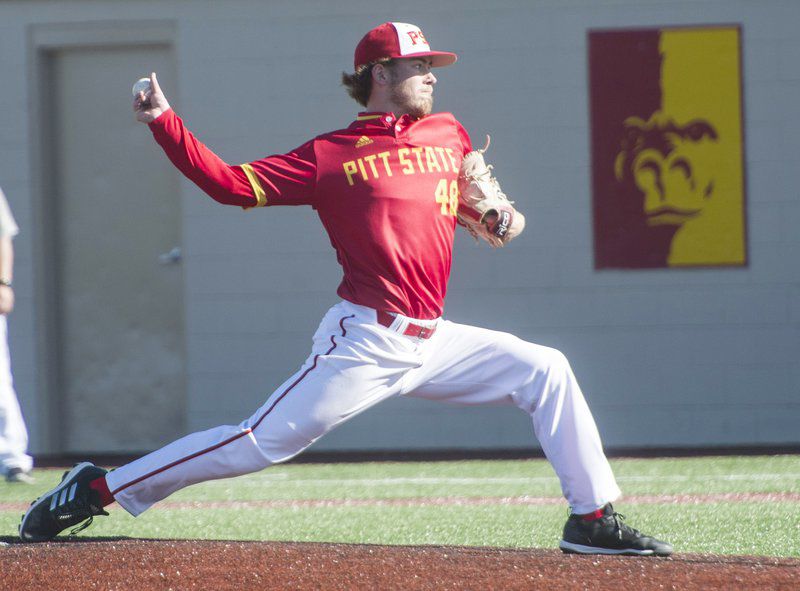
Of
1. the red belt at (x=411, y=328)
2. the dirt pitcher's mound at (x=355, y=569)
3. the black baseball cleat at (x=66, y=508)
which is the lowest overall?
the dirt pitcher's mound at (x=355, y=569)

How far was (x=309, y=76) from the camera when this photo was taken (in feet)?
30.5

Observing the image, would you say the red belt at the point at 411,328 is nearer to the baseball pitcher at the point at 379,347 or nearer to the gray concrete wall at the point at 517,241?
the baseball pitcher at the point at 379,347

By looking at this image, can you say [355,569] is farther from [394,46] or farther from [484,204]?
[394,46]

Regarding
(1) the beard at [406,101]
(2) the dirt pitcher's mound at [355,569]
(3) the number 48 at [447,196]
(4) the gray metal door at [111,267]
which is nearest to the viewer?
(2) the dirt pitcher's mound at [355,569]

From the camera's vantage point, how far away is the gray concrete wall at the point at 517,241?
29.9 ft

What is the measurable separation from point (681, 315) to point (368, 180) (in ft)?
16.5

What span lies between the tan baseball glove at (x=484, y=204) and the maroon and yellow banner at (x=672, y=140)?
4338 millimetres

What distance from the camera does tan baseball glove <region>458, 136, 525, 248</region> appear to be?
489cm

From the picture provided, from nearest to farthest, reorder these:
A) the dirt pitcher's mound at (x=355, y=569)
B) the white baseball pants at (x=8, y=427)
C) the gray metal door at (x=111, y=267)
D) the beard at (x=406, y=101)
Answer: the dirt pitcher's mound at (x=355, y=569), the beard at (x=406, y=101), the white baseball pants at (x=8, y=427), the gray metal door at (x=111, y=267)

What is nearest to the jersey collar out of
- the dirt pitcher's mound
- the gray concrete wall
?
the dirt pitcher's mound

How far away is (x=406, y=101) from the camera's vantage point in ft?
15.9

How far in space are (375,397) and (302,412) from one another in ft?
0.92

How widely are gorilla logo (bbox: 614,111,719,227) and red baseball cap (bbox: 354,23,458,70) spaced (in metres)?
4.43

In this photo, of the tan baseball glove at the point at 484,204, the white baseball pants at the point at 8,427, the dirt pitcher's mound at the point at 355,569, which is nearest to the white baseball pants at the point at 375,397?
the dirt pitcher's mound at the point at 355,569
